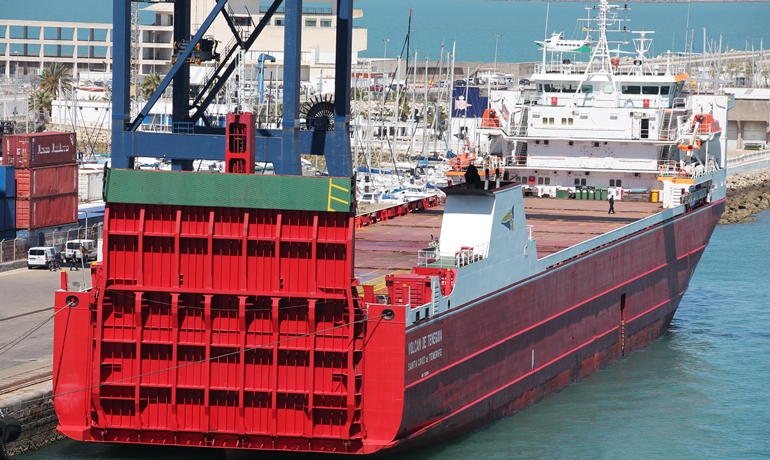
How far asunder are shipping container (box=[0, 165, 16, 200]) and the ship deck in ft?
42.2

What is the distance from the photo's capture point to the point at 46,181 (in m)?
43.8

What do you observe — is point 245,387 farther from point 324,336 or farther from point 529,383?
point 529,383

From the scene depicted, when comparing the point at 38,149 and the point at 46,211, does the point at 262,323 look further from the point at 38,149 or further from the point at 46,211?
the point at 46,211

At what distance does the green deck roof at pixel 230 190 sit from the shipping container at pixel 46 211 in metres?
21.0

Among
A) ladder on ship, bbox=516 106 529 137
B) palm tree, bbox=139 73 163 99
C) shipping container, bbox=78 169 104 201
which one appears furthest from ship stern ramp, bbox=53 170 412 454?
palm tree, bbox=139 73 163 99

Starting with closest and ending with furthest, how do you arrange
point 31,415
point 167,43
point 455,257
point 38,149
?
1. point 31,415
2. point 455,257
3. point 38,149
4. point 167,43

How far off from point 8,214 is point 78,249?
263 cm

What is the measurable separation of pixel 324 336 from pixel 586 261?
11334mm

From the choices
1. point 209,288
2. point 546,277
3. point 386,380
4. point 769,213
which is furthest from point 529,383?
point 769,213

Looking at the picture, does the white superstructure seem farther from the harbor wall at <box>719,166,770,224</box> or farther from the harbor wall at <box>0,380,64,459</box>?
the harbor wall at <box>719,166,770,224</box>

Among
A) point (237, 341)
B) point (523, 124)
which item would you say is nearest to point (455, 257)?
point (237, 341)

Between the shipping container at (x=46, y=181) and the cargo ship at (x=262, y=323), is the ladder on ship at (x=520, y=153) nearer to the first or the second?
the shipping container at (x=46, y=181)

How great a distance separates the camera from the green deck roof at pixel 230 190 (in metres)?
22.9

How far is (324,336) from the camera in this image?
75.5 ft
